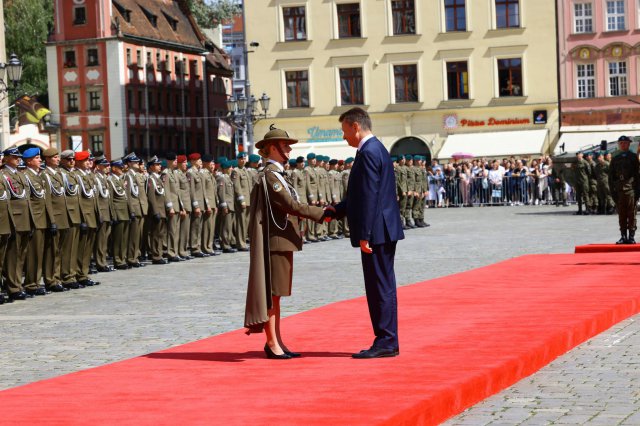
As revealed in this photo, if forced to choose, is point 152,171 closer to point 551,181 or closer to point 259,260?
point 259,260

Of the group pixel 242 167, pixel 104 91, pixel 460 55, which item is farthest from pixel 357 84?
pixel 242 167

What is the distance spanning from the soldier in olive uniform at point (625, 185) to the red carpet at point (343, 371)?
8441mm

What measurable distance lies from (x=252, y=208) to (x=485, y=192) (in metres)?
41.1

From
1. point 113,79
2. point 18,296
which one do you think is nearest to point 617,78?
point 113,79

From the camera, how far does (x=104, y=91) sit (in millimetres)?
83312

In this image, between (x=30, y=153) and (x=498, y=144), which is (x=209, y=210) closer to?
(x=30, y=153)

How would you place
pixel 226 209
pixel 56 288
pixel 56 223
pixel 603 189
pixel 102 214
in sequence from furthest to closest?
pixel 603 189, pixel 226 209, pixel 102 214, pixel 56 223, pixel 56 288

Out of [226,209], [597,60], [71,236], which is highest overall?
[597,60]

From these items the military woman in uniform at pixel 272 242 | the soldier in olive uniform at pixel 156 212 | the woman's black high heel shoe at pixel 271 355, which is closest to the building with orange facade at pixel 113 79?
the soldier in olive uniform at pixel 156 212

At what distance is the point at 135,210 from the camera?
80.0 feet

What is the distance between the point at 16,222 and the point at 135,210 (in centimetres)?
584

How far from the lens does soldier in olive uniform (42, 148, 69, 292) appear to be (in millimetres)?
19609

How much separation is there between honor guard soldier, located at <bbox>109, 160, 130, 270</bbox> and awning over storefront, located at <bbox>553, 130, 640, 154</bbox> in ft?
133

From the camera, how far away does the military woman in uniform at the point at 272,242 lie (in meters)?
10.8
